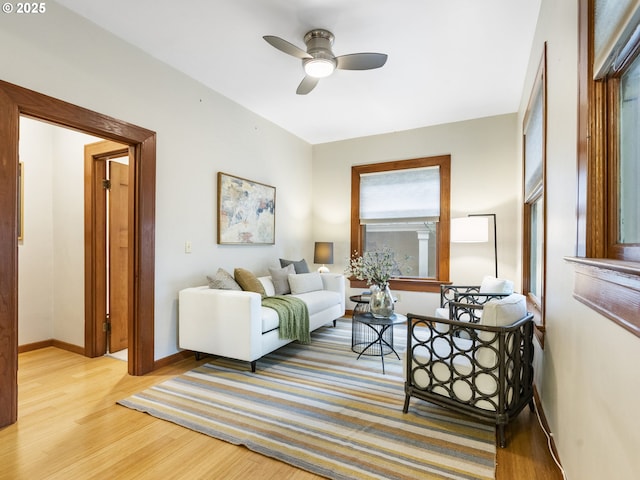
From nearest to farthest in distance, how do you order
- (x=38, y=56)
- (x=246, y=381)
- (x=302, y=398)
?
(x=38, y=56) → (x=302, y=398) → (x=246, y=381)

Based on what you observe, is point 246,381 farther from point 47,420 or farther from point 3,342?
point 3,342

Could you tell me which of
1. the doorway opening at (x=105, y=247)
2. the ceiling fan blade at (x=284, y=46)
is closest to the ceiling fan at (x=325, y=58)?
the ceiling fan blade at (x=284, y=46)

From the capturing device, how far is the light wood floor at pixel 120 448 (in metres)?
1.65

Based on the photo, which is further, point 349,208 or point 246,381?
point 349,208

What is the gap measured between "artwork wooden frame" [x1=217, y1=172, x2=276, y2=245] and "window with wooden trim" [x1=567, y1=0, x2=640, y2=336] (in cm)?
319

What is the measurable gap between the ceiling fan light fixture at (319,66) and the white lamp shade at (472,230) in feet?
7.71

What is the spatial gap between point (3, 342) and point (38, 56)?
1.86m

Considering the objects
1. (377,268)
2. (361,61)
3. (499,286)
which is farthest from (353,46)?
(499,286)

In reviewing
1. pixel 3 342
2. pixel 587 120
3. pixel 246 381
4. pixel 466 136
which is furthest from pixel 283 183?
pixel 587 120

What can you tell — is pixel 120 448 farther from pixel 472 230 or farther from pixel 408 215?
pixel 408 215

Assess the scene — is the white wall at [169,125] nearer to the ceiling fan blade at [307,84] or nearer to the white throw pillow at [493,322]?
the ceiling fan blade at [307,84]

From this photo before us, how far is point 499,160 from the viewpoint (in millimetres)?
4305

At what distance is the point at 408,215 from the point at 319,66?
9.07ft

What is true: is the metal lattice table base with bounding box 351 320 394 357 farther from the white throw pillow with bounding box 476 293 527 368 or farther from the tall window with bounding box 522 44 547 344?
the tall window with bounding box 522 44 547 344
